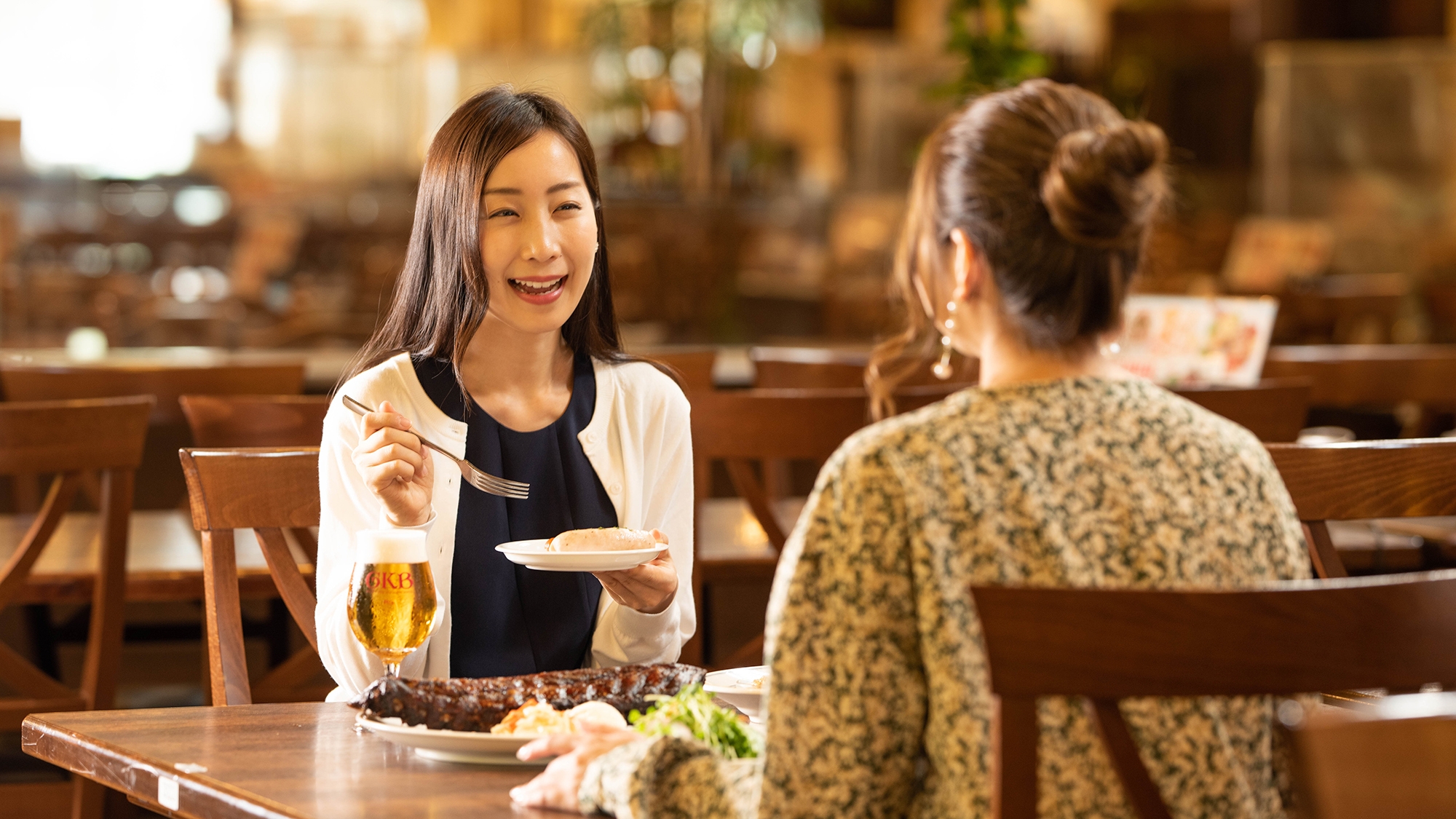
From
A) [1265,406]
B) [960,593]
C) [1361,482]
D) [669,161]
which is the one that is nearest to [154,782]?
[960,593]

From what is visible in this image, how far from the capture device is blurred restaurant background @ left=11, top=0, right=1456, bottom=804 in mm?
6234

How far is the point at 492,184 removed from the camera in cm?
173

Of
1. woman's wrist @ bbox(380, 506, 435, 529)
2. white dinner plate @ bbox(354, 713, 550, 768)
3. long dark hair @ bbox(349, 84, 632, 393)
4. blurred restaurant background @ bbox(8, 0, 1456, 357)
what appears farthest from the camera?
blurred restaurant background @ bbox(8, 0, 1456, 357)

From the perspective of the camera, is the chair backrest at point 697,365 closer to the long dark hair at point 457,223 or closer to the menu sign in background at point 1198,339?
the menu sign in background at point 1198,339

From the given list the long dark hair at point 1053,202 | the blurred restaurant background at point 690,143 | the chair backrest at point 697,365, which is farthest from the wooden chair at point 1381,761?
the blurred restaurant background at point 690,143

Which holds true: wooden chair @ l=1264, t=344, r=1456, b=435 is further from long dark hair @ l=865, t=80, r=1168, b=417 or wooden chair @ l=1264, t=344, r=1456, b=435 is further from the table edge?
the table edge

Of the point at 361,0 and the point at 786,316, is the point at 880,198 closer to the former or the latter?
the point at 786,316

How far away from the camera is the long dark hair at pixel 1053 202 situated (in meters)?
1.08

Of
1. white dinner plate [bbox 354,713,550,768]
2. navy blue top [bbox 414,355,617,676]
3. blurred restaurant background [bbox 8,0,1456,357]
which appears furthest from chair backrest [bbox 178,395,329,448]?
blurred restaurant background [bbox 8,0,1456,357]

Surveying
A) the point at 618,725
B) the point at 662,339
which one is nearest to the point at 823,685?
the point at 618,725

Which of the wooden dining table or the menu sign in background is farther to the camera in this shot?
the menu sign in background

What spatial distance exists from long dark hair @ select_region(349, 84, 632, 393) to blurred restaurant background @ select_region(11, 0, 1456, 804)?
90 cm

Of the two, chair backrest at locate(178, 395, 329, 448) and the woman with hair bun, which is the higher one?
the woman with hair bun

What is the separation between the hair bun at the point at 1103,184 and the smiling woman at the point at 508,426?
2.25 ft
